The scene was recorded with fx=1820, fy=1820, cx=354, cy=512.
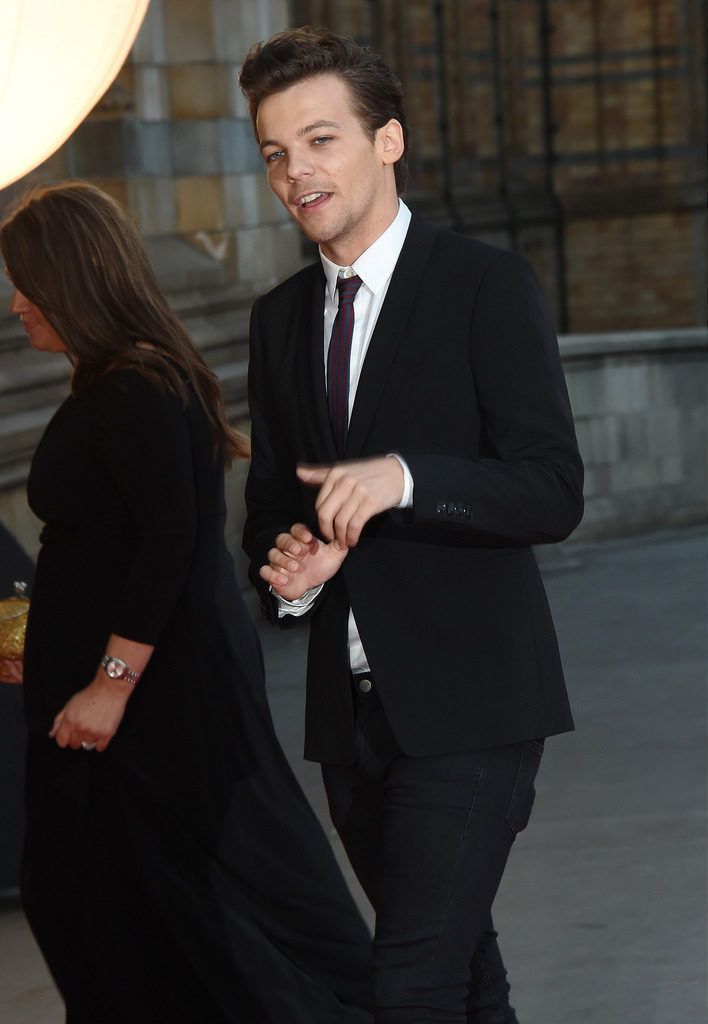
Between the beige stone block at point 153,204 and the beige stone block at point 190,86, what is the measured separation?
1.09 ft

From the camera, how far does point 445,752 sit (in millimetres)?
2195

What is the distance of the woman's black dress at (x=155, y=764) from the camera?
8.74 ft

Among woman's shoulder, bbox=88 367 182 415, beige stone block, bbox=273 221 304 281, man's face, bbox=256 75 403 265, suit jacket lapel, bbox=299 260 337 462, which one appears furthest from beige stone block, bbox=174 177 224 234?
man's face, bbox=256 75 403 265

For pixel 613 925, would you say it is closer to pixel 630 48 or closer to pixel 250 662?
pixel 250 662

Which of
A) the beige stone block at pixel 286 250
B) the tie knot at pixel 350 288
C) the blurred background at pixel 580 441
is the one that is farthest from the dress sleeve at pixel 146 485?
the beige stone block at pixel 286 250

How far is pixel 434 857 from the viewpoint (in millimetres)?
2188

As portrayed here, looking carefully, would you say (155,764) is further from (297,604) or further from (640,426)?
(640,426)

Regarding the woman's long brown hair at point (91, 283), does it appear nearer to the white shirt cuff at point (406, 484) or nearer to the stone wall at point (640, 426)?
the white shirt cuff at point (406, 484)

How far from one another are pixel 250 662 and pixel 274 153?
37.2 inches

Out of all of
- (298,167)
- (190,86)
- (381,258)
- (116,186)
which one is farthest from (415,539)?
(190,86)

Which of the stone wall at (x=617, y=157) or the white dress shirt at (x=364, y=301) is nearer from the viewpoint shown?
the white dress shirt at (x=364, y=301)

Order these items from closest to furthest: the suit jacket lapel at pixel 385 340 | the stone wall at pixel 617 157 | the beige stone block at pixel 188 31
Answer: the suit jacket lapel at pixel 385 340 < the beige stone block at pixel 188 31 < the stone wall at pixel 617 157

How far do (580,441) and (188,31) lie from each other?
2.69 meters

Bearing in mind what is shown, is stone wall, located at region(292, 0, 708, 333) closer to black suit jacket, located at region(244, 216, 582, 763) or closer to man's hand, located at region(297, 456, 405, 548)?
black suit jacket, located at region(244, 216, 582, 763)
